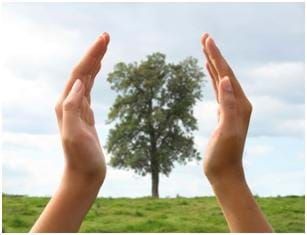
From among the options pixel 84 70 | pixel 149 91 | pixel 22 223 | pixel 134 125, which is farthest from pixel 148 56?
pixel 84 70

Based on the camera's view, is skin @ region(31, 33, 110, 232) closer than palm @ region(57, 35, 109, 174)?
Yes

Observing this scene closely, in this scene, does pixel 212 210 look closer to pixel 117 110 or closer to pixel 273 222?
pixel 273 222

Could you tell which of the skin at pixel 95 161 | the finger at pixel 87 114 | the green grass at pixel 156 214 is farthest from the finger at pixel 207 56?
the green grass at pixel 156 214

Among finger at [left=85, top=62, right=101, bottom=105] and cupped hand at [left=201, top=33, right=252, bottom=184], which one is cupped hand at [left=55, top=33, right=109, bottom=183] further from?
cupped hand at [left=201, top=33, right=252, bottom=184]

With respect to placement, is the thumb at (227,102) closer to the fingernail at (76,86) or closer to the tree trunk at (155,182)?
the fingernail at (76,86)

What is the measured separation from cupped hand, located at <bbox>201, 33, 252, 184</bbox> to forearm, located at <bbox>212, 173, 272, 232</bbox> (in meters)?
0.05

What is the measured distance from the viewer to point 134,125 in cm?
2544

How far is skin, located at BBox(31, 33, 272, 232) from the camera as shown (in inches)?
88.6

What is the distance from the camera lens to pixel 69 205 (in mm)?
2242

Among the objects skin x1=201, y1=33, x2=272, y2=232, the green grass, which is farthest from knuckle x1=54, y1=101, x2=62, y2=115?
the green grass

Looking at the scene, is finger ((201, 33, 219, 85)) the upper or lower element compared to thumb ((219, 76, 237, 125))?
upper

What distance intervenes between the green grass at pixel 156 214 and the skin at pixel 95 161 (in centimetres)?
949

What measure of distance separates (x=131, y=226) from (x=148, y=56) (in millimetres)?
15577

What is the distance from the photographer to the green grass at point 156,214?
40.1ft
